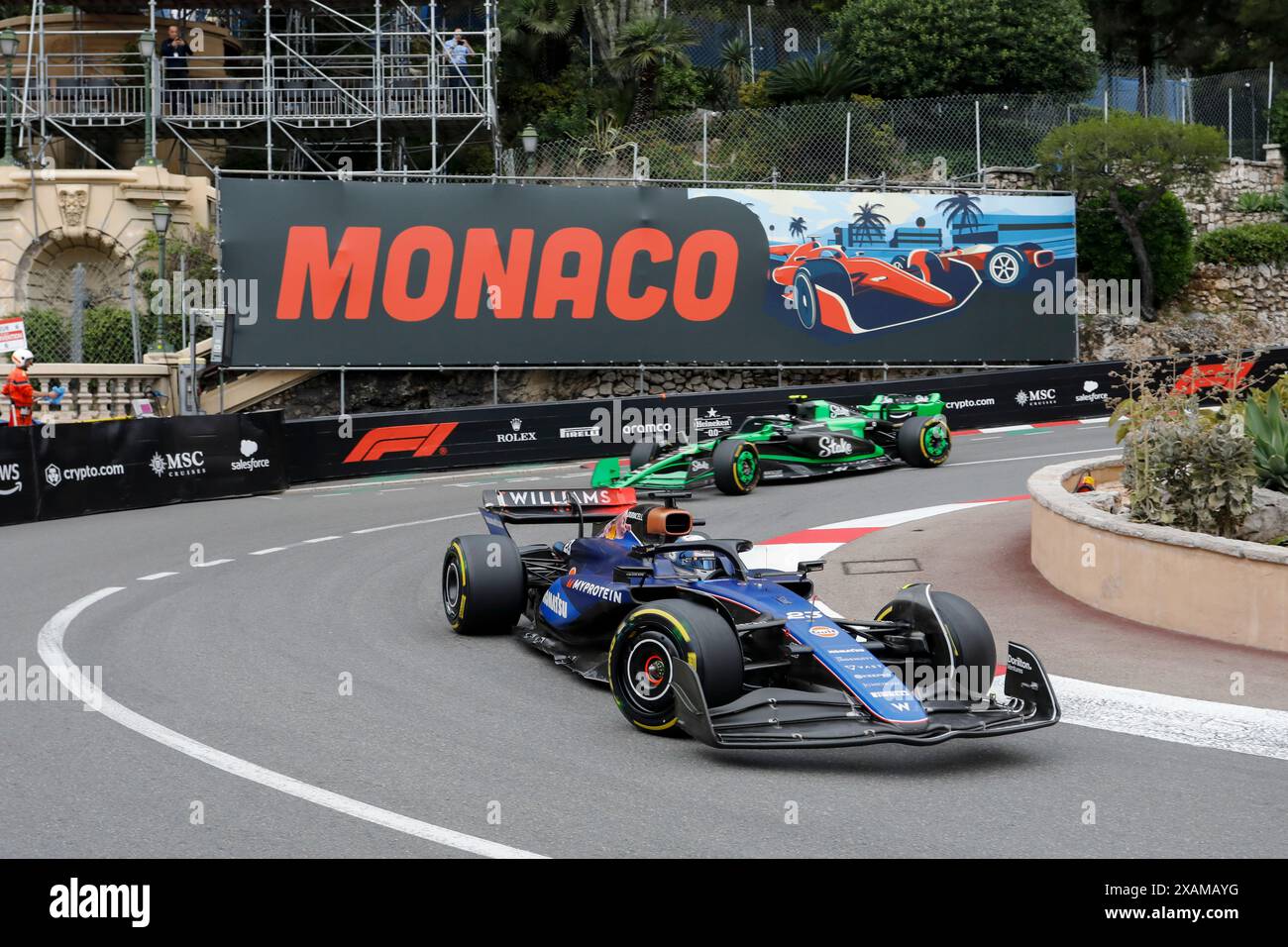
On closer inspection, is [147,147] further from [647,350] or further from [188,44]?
[647,350]

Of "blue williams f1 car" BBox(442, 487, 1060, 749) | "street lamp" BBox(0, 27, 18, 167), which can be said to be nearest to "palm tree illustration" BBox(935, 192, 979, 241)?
"street lamp" BBox(0, 27, 18, 167)

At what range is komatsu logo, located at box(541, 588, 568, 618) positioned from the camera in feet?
30.9

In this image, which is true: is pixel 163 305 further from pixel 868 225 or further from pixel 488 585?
pixel 488 585

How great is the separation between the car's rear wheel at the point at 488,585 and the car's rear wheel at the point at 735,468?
867cm

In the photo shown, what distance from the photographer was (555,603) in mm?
9547

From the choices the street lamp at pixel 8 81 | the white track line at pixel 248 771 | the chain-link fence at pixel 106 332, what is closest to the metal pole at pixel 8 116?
the street lamp at pixel 8 81

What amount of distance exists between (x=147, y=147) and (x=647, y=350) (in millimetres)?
12190

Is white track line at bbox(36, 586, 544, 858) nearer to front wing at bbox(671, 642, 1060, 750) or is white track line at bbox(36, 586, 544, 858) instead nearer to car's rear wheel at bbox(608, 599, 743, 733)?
front wing at bbox(671, 642, 1060, 750)

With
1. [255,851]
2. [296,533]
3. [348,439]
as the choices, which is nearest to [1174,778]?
[255,851]

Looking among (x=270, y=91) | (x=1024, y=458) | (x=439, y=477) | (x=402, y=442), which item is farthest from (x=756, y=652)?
(x=270, y=91)

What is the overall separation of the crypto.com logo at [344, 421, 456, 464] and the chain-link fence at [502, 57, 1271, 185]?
10.1 metres

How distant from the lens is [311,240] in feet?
89.3

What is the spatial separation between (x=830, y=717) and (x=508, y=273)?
2194 centimetres

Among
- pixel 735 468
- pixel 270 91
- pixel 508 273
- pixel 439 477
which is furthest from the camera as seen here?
pixel 270 91
